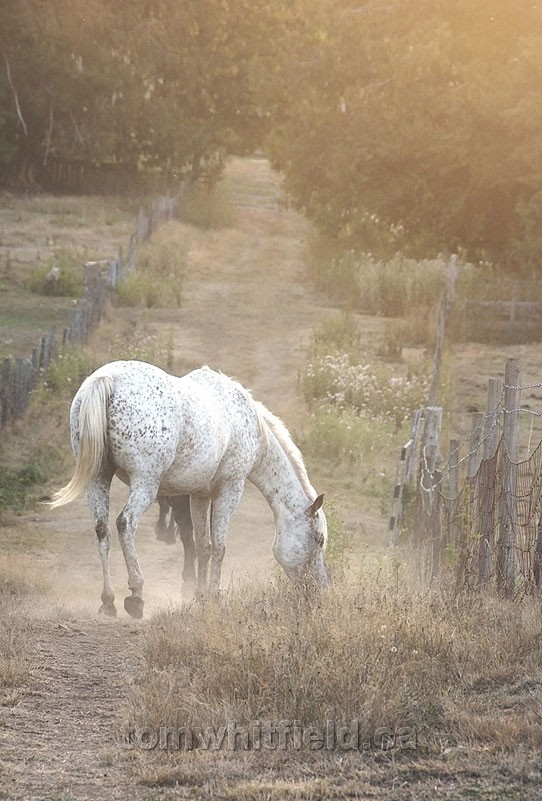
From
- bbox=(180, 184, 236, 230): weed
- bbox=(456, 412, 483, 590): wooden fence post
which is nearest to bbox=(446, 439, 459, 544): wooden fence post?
bbox=(456, 412, 483, 590): wooden fence post

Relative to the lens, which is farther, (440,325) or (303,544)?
(440,325)

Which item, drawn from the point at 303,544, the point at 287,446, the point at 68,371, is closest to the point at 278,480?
the point at 287,446

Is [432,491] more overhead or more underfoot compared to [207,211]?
more underfoot

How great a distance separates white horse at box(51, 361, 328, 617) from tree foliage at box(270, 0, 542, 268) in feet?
52.7

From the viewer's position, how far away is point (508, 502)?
778 centimetres

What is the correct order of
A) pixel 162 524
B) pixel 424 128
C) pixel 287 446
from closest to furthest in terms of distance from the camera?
pixel 287 446
pixel 162 524
pixel 424 128

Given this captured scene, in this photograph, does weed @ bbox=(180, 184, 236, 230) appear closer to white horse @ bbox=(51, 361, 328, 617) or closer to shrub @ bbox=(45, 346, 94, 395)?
shrub @ bbox=(45, 346, 94, 395)

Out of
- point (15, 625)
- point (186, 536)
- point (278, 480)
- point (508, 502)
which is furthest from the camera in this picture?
point (186, 536)

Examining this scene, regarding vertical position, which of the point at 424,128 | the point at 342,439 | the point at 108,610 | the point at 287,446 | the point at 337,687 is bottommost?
the point at 342,439

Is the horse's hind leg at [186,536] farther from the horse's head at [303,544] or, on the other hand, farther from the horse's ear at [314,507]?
the horse's ear at [314,507]

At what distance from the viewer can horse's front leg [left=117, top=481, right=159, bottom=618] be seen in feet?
27.9

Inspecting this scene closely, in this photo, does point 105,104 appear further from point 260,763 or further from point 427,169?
point 260,763

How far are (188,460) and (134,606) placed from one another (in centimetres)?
119

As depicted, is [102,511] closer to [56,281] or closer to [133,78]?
[56,281]
